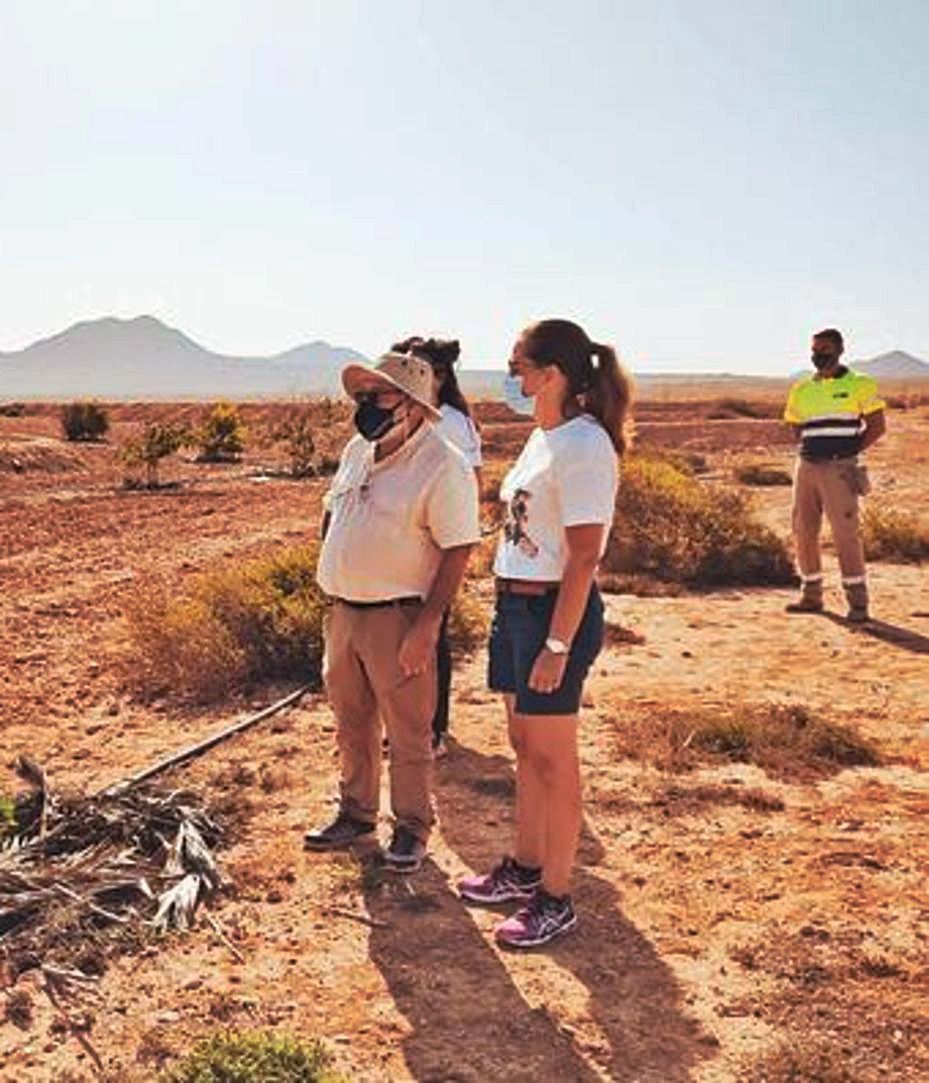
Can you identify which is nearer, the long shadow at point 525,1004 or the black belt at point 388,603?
the long shadow at point 525,1004

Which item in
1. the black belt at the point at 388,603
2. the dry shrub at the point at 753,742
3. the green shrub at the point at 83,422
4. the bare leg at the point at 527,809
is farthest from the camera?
the green shrub at the point at 83,422

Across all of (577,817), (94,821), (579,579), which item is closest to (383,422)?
(579,579)

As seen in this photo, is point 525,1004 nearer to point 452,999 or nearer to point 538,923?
point 452,999

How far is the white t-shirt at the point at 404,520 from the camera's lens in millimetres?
4395

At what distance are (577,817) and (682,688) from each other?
11.7ft

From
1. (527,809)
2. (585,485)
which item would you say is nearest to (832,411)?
(527,809)

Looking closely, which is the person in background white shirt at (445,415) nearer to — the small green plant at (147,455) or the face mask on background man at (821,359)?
the face mask on background man at (821,359)

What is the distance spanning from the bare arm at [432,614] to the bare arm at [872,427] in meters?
5.42

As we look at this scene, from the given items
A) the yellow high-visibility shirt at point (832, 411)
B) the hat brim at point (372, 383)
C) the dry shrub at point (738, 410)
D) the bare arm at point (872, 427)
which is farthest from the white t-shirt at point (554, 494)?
the dry shrub at point (738, 410)

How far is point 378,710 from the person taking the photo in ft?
16.1

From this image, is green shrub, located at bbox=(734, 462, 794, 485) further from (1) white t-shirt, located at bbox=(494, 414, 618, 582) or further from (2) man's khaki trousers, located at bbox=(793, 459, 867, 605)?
(1) white t-shirt, located at bbox=(494, 414, 618, 582)

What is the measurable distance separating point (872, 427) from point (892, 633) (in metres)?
1.51

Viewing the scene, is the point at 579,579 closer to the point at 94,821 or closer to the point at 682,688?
the point at 94,821

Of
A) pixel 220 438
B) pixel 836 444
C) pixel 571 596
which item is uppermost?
pixel 836 444
